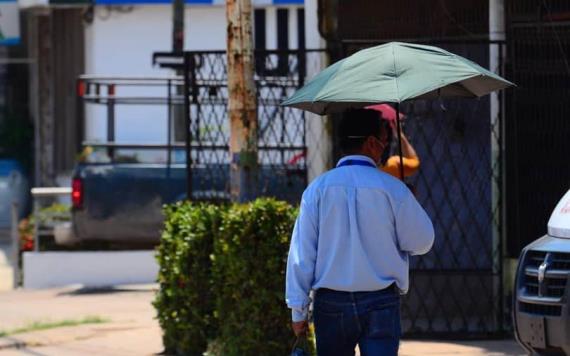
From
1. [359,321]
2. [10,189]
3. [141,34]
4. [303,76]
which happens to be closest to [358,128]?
[359,321]

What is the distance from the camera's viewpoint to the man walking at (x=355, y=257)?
536 cm

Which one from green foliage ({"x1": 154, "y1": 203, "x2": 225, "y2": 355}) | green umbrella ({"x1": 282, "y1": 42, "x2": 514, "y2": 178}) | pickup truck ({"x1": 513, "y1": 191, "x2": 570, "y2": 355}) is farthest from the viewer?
green foliage ({"x1": 154, "y1": 203, "x2": 225, "y2": 355})

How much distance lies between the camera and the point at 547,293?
256 inches

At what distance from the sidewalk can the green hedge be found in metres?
0.69

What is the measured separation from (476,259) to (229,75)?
2.73 m

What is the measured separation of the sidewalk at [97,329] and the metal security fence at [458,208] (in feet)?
1.42

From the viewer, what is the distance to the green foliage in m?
9.02

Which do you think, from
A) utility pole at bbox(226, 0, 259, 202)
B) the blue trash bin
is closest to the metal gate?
utility pole at bbox(226, 0, 259, 202)

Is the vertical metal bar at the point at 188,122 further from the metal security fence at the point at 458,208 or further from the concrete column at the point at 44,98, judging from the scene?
the concrete column at the point at 44,98

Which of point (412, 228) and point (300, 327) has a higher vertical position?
point (412, 228)

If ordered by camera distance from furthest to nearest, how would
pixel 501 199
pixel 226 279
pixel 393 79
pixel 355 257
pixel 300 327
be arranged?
1. pixel 501 199
2. pixel 226 279
3. pixel 393 79
4. pixel 300 327
5. pixel 355 257

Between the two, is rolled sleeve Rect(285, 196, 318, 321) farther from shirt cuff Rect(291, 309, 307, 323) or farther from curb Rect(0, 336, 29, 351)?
curb Rect(0, 336, 29, 351)

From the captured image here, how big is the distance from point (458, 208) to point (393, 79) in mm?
4457

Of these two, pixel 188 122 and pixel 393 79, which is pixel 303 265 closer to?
pixel 393 79
